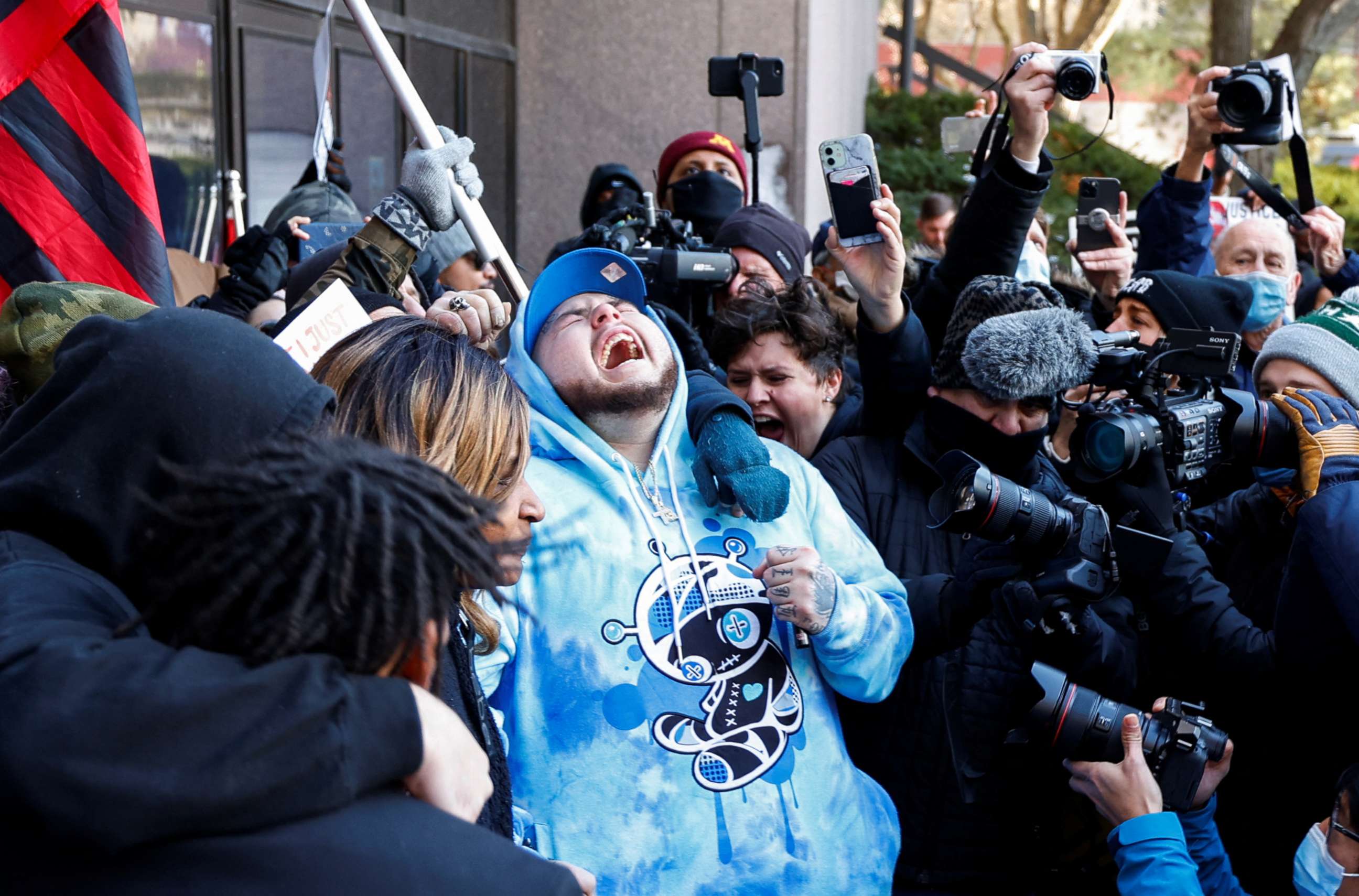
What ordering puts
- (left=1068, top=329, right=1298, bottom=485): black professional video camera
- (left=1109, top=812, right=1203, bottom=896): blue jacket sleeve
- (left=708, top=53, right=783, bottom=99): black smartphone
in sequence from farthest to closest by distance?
(left=708, top=53, right=783, bottom=99): black smartphone, (left=1068, top=329, right=1298, bottom=485): black professional video camera, (left=1109, top=812, right=1203, bottom=896): blue jacket sleeve

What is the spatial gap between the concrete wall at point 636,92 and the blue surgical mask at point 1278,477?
651cm

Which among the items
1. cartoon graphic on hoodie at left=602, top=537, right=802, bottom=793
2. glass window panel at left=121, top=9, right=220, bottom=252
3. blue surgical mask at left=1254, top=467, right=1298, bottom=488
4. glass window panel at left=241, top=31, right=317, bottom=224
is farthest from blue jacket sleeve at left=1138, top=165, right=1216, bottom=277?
glass window panel at left=241, top=31, right=317, bottom=224

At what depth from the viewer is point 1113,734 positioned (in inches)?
97.5

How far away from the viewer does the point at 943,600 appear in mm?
2719

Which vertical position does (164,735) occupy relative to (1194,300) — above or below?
below

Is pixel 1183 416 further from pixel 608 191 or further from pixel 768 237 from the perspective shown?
pixel 608 191

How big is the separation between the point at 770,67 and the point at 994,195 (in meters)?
1.51

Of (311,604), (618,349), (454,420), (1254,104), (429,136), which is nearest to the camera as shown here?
(311,604)

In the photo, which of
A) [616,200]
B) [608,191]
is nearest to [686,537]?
[616,200]

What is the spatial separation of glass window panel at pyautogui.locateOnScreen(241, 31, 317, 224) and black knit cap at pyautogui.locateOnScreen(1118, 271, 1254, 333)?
443 centimetres

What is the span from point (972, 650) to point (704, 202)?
8.39 feet

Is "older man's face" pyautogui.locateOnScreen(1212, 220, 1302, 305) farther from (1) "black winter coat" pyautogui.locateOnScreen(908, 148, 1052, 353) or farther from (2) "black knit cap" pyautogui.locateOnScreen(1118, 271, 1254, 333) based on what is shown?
(1) "black winter coat" pyautogui.locateOnScreen(908, 148, 1052, 353)

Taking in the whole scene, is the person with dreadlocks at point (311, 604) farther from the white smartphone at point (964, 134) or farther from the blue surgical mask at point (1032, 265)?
the white smartphone at point (964, 134)

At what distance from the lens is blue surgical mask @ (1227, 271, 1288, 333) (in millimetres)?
4273
